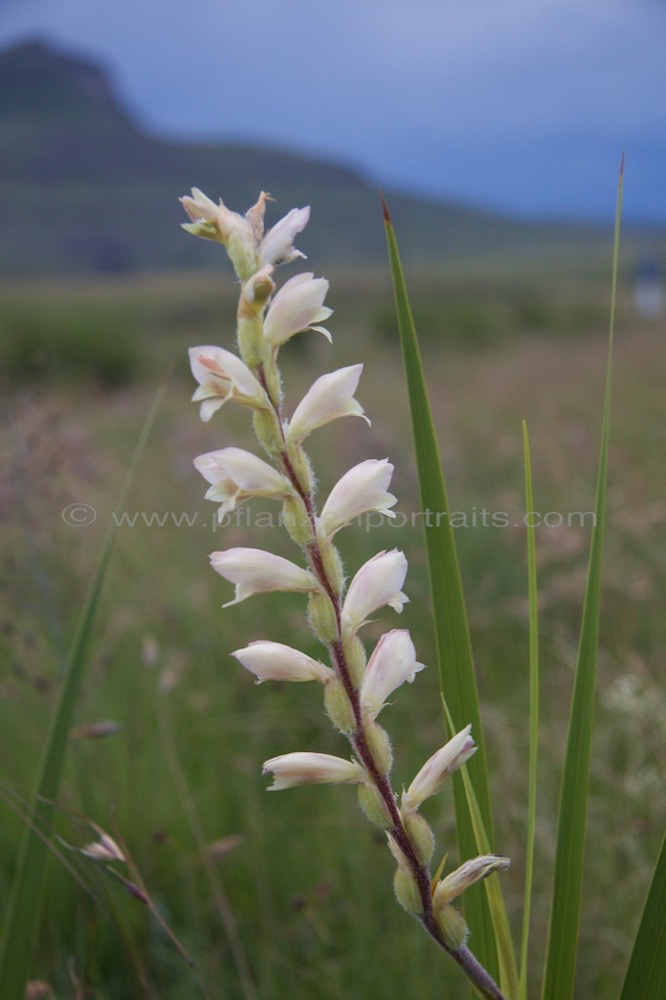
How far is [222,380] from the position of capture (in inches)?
29.8

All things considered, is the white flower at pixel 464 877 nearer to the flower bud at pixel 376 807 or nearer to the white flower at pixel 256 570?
the flower bud at pixel 376 807

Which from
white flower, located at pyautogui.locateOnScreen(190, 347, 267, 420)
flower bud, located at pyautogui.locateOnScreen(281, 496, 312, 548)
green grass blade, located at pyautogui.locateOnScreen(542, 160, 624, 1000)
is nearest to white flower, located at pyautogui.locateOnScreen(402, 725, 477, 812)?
green grass blade, located at pyautogui.locateOnScreen(542, 160, 624, 1000)

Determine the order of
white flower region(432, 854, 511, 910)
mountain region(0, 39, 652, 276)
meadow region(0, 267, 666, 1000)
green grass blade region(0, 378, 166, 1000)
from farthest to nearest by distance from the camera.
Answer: mountain region(0, 39, 652, 276) < meadow region(0, 267, 666, 1000) < green grass blade region(0, 378, 166, 1000) < white flower region(432, 854, 511, 910)

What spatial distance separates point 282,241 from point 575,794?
0.58 metres

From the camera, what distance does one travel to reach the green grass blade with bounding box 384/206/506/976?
0.81 metres

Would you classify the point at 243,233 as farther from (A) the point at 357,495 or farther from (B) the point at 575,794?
(B) the point at 575,794

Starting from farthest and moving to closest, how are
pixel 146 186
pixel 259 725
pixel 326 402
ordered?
pixel 146 186 < pixel 259 725 < pixel 326 402

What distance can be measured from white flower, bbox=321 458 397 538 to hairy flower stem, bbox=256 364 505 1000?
0.04 metres

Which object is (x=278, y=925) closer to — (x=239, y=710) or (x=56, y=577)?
(x=239, y=710)

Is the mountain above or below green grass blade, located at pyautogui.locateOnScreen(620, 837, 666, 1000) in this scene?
above

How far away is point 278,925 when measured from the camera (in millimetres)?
1888

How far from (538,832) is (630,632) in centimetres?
121

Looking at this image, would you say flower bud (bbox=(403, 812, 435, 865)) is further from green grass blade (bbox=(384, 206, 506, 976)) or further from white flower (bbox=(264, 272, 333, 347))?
white flower (bbox=(264, 272, 333, 347))

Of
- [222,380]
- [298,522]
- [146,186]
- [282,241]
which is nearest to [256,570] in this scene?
[298,522]
